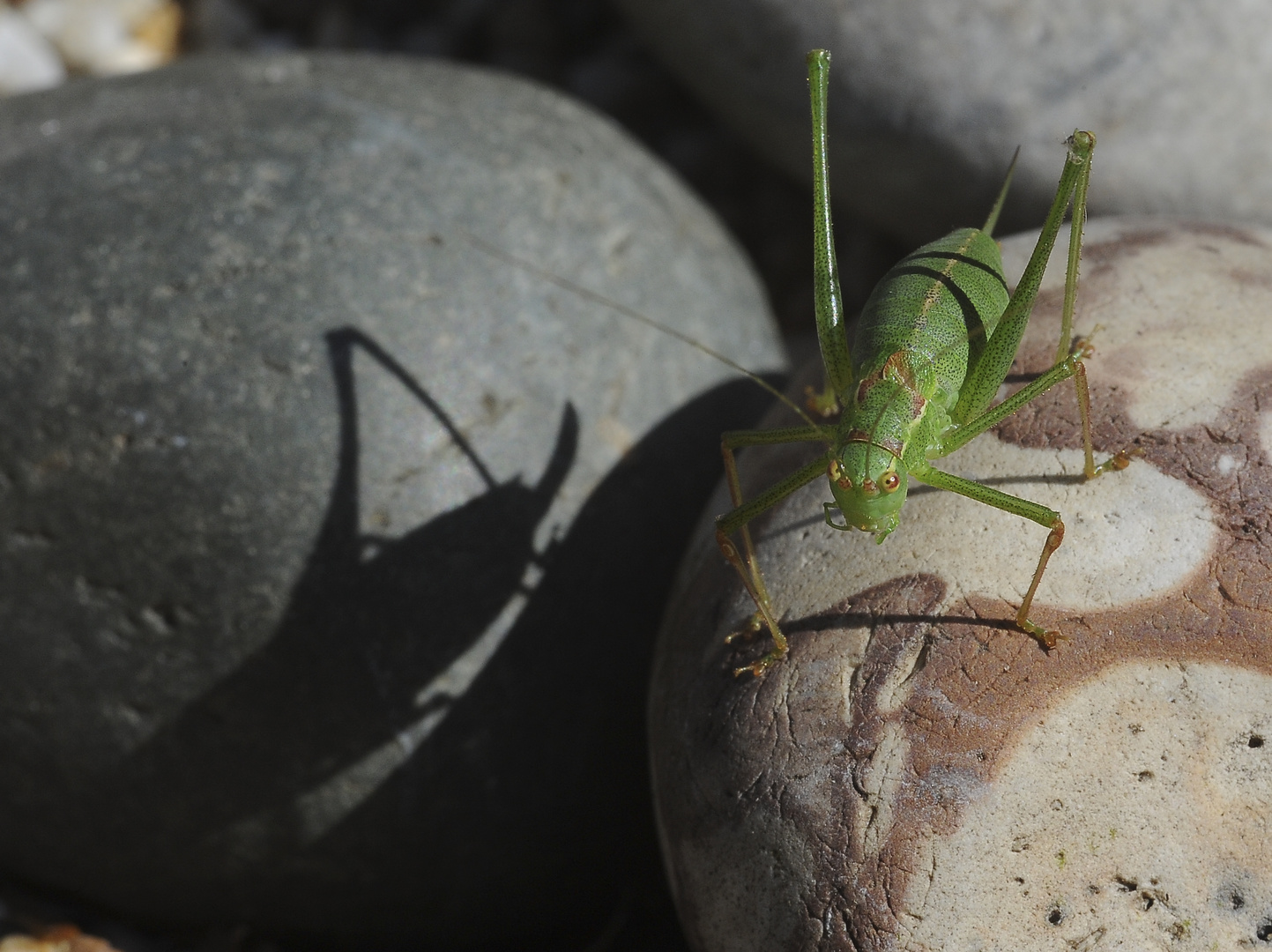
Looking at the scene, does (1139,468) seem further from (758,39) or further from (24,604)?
(24,604)

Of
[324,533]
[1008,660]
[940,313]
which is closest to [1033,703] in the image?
[1008,660]

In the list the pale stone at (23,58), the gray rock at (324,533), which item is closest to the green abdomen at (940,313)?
the gray rock at (324,533)

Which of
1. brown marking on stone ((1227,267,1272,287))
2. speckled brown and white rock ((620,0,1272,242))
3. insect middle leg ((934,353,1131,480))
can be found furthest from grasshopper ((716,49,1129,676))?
speckled brown and white rock ((620,0,1272,242))

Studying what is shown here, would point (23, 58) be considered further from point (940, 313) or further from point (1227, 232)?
point (1227, 232)

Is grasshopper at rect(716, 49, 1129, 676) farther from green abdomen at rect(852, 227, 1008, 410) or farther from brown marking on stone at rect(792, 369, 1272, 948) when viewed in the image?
brown marking on stone at rect(792, 369, 1272, 948)

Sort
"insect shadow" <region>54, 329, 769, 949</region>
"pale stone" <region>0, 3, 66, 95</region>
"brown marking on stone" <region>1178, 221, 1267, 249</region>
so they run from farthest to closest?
"pale stone" <region>0, 3, 66, 95</region>, "insect shadow" <region>54, 329, 769, 949</region>, "brown marking on stone" <region>1178, 221, 1267, 249</region>

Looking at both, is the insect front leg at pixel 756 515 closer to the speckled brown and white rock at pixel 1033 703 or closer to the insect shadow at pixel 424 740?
the speckled brown and white rock at pixel 1033 703
